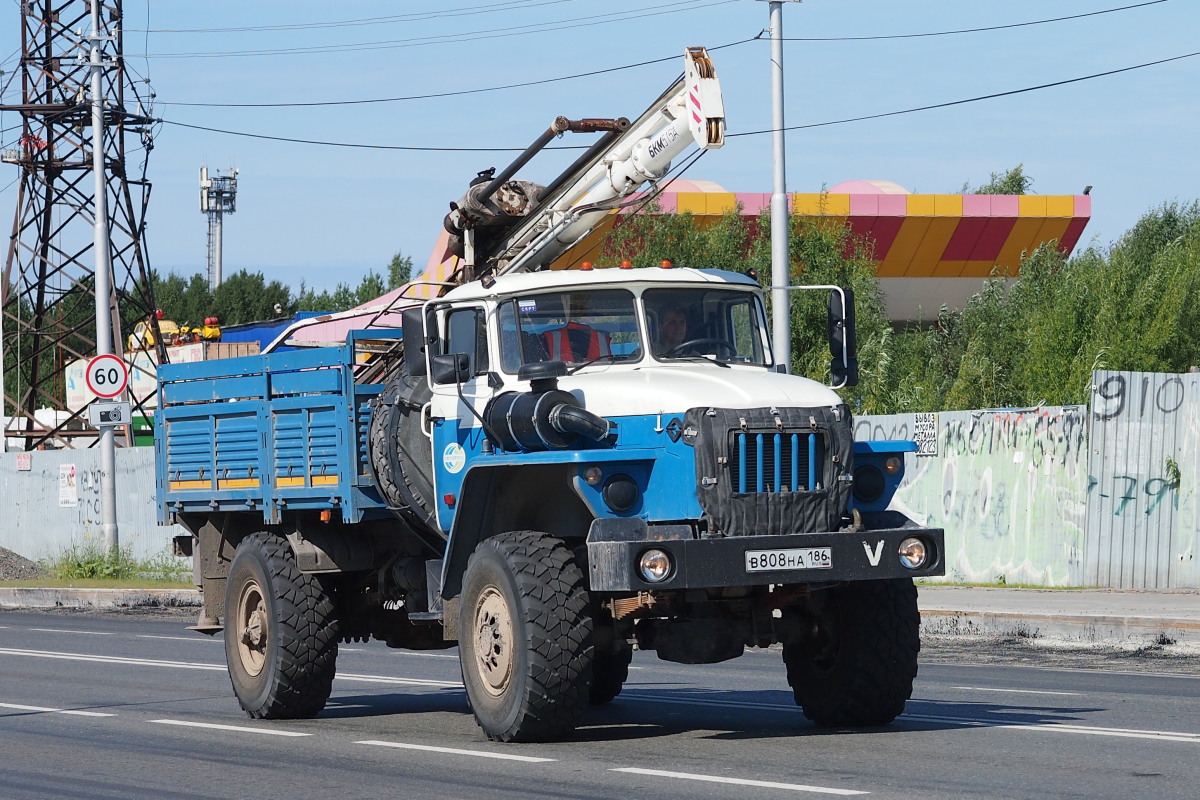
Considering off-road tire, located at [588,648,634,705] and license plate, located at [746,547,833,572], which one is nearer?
license plate, located at [746,547,833,572]

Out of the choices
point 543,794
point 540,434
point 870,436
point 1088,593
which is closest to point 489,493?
point 540,434

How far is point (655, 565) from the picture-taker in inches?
352

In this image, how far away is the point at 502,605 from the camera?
376 inches

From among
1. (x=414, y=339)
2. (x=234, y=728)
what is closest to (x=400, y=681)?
(x=234, y=728)

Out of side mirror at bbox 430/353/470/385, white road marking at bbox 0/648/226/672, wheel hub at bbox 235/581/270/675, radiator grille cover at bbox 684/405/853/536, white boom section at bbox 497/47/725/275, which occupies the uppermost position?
white boom section at bbox 497/47/725/275

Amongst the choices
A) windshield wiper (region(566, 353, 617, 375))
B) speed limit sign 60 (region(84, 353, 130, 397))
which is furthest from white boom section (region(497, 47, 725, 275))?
speed limit sign 60 (region(84, 353, 130, 397))

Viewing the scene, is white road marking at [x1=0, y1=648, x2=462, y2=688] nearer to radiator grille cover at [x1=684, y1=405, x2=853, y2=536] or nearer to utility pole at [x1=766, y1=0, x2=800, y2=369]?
radiator grille cover at [x1=684, y1=405, x2=853, y2=536]

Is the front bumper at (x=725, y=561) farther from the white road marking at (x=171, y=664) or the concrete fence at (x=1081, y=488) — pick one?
the concrete fence at (x=1081, y=488)

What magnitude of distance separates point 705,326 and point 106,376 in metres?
19.9

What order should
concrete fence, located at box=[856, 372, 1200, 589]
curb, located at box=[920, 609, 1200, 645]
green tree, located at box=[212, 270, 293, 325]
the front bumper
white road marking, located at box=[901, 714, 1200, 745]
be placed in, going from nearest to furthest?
1. the front bumper
2. white road marking, located at box=[901, 714, 1200, 745]
3. curb, located at box=[920, 609, 1200, 645]
4. concrete fence, located at box=[856, 372, 1200, 589]
5. green tree, located at box=[212, 270, 293, 325]

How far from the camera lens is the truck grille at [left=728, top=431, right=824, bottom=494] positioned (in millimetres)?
9242

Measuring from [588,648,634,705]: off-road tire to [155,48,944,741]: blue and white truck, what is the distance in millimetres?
15

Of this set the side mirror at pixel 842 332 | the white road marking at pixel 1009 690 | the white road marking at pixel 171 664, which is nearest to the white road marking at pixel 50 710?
the white road marking at pixel 171 664

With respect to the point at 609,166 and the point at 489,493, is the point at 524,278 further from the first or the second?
the point at 609,166
